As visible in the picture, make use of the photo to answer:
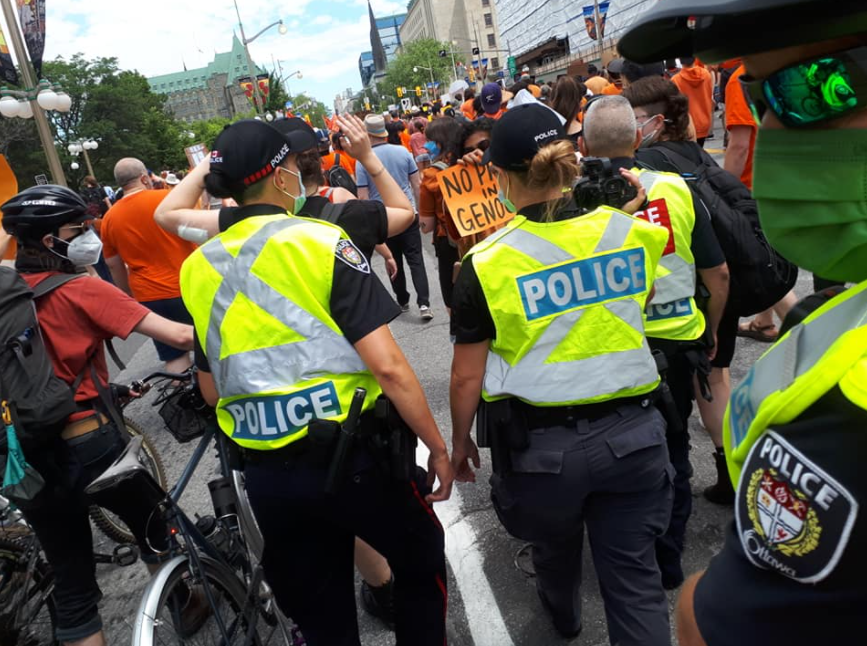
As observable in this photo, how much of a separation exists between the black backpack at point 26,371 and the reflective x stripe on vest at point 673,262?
2.39 metres

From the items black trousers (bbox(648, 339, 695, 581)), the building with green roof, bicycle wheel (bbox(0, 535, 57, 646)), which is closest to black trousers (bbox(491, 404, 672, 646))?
black trousers (bbox(648, 339, 695, 581))

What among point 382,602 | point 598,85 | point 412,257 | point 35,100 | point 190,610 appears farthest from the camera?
point 35,100

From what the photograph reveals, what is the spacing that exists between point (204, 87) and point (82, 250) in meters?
155

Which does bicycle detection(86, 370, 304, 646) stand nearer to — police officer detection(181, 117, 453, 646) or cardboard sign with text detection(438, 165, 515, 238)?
police officer detection(181, 117, 453, 646)

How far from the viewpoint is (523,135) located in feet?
6.32

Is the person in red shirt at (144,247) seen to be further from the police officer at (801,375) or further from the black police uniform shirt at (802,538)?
the black police uniform shirt at (802,538)

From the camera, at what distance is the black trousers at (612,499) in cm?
188

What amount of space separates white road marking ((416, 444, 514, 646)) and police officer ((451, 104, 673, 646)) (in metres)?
0.75

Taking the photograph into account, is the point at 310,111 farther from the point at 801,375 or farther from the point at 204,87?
the point at 801,375

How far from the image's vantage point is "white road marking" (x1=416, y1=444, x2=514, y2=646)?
258cm

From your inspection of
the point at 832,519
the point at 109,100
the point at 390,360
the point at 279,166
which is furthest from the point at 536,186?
the point at 109,100

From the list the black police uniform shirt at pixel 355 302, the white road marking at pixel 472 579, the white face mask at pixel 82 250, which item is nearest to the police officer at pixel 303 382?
the black police uniform shirt at pixel 355 302

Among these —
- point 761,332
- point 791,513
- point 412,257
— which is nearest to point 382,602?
point 791,513

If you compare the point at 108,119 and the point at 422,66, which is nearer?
the point at 108,119
